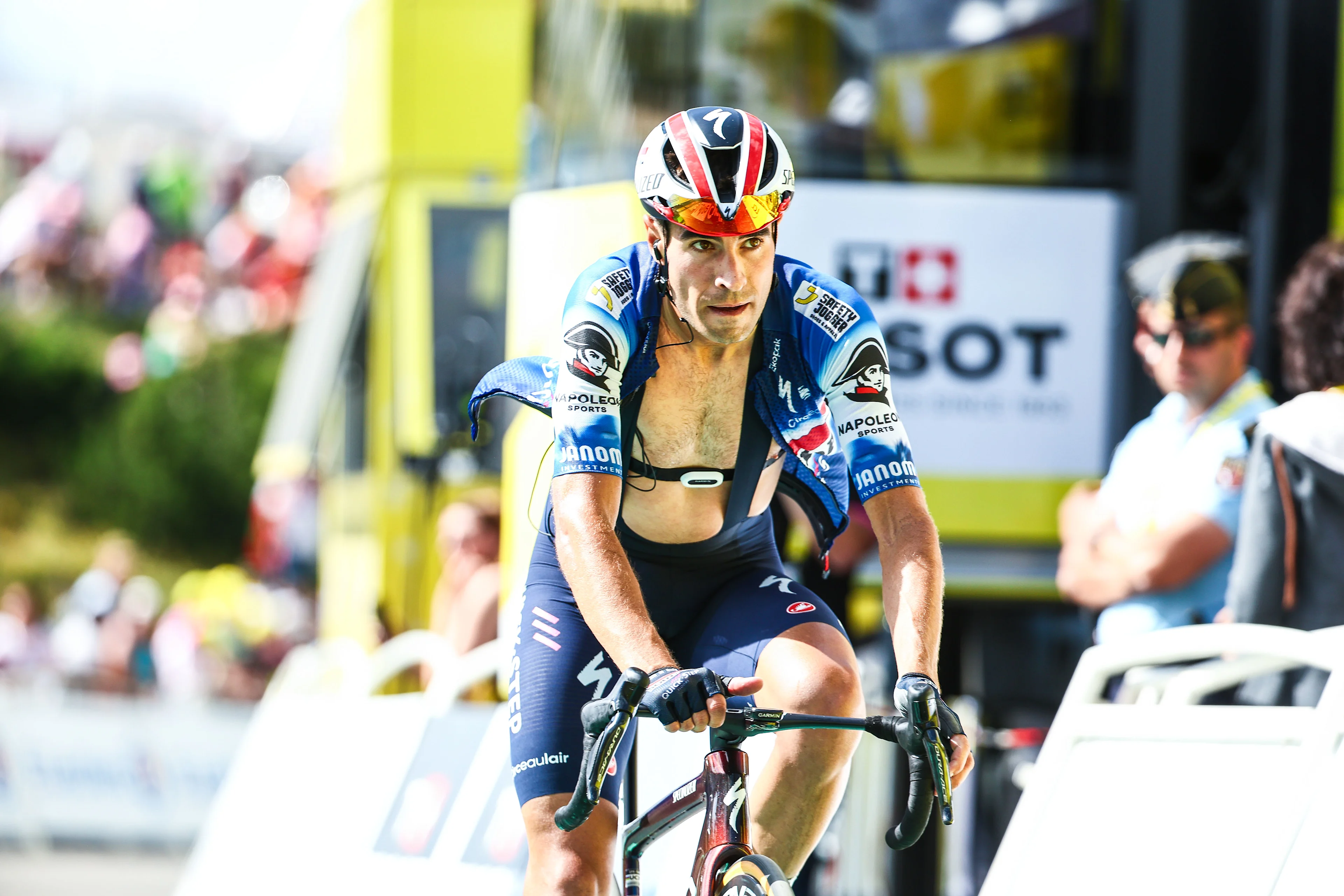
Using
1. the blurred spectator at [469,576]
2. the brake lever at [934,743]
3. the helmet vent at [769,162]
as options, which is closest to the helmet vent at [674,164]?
the helmet vent at [769,162]

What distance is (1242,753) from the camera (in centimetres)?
317

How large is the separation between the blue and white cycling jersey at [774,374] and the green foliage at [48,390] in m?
31.9

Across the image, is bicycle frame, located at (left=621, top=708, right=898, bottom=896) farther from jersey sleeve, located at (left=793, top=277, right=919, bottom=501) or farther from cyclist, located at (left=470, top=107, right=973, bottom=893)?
jersey sleeve, located at (left=793, top=277, right=919, bottom=501)


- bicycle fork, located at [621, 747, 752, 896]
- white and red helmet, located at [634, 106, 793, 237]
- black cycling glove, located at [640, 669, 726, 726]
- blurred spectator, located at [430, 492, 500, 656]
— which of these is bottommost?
blurred spectator, located at [430, 492, 500, 656]

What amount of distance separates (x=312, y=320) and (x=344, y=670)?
5614 mm

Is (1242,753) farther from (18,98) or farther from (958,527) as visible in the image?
(18,98)

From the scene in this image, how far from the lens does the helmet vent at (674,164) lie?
2711 mm

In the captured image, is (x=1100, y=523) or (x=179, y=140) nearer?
(x=1100, y=523)

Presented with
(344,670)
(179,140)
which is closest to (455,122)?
(344,670)

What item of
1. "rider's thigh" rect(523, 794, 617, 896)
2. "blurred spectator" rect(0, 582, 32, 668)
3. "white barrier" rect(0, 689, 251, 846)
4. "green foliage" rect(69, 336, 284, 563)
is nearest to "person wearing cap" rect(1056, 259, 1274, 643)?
"rider's thigh" rect(523, 794, 617, 896)

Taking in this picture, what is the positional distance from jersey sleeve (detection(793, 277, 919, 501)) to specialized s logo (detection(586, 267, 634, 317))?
1.04 ft

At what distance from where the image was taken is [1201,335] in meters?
4.71

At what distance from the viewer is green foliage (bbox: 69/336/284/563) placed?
1175 inches

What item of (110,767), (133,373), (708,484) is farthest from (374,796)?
(133,373)
